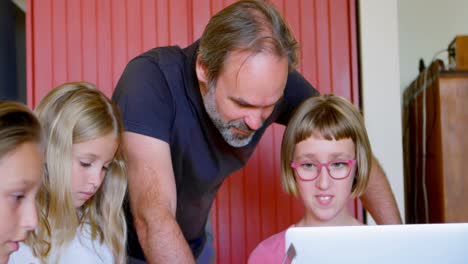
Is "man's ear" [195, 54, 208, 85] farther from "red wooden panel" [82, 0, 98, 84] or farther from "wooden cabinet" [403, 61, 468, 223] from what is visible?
"wooden cabinet" [403, 61, 468, 223]

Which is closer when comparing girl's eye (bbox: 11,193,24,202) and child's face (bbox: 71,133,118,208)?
girl's eye (bbox: 11,193,24,202)

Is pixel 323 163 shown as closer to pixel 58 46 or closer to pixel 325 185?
pixel 325 185

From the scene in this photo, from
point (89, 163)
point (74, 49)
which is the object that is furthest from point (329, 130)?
point (74, 49)

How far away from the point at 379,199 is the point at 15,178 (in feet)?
3.54

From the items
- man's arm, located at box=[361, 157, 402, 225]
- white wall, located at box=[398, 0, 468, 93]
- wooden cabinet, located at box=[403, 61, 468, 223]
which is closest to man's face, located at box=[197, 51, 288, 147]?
man's arm, located at box=[361, 157, 402, 225]

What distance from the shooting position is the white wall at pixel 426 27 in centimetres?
329

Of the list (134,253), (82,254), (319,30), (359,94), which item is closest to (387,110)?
(359,94)

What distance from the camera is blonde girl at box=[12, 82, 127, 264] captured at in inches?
→ 60.8

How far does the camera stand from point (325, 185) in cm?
160

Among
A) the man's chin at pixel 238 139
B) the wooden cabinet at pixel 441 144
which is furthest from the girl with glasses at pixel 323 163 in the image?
the wooden cabinet at pixel 441 144

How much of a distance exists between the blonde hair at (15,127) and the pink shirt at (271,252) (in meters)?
0.69

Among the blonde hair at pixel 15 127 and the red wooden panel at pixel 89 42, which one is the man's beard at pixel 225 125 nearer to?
the blonde hair at pixel 15 127

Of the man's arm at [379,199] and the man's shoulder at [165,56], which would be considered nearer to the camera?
the man's shoulder at [165,56]

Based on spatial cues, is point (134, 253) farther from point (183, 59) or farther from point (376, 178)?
point (376, 178)
